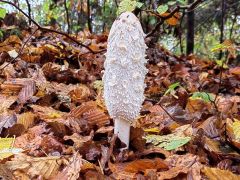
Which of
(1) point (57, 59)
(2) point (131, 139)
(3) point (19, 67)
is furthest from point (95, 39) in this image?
(2) point (131, 139)

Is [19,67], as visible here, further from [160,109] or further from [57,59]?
[160,109]

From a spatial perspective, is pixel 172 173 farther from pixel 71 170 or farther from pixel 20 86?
pixel 20 86

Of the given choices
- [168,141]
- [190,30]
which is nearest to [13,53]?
[168,141]

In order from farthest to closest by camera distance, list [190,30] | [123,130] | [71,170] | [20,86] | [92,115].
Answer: [190,30]
[20,86]
[92,115]
[123,130]
[71,170]

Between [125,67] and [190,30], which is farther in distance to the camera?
[190,30]

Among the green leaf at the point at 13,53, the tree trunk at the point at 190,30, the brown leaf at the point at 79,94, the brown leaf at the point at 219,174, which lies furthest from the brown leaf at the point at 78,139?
the tree trunk at the point at 190,30

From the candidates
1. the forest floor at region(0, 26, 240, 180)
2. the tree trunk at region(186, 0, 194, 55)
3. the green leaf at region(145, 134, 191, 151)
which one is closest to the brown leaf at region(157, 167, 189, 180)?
the forest floor at region(0, 26, 240, 180)
